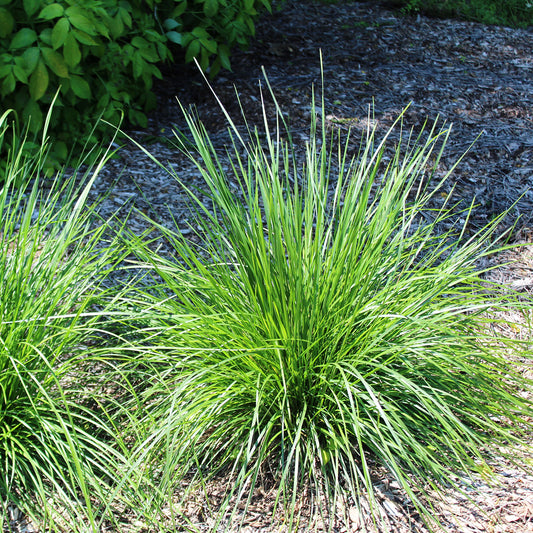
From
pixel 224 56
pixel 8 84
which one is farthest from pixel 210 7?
pixel 8 84

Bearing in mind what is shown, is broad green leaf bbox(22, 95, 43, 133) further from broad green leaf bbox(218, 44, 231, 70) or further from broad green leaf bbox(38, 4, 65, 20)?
broad green leaf bbox(218, 44, 231, 70)

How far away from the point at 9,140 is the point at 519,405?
304 cm

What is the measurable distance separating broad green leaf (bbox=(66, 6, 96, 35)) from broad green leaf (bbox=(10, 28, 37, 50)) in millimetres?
268

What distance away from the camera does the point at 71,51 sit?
2.96m

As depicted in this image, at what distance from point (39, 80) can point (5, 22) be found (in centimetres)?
34

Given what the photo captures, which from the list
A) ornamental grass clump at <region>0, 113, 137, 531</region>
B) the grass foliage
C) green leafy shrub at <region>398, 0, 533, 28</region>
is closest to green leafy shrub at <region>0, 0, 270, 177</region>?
ornamental grass clump at <region>0, 113, 137, 531</region>

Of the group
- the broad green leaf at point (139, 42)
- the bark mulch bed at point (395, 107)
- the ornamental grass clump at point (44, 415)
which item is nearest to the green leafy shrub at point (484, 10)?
the bark mulch bed at point (395, 107)

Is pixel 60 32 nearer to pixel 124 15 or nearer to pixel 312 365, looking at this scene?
pixel 124 15

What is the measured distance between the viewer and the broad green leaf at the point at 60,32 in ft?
9.52

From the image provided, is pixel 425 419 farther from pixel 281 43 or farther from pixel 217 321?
pixel 281 43

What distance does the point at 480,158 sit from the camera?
3.70 meters

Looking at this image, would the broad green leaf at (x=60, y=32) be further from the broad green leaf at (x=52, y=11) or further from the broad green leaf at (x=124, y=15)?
the broad green leaf at (x=124, y=15)

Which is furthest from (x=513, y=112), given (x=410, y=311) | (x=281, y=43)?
(x=410, y=311)

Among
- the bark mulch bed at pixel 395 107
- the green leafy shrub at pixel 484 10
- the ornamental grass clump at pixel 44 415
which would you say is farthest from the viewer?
the green leafy shrub at pixel 484 10
